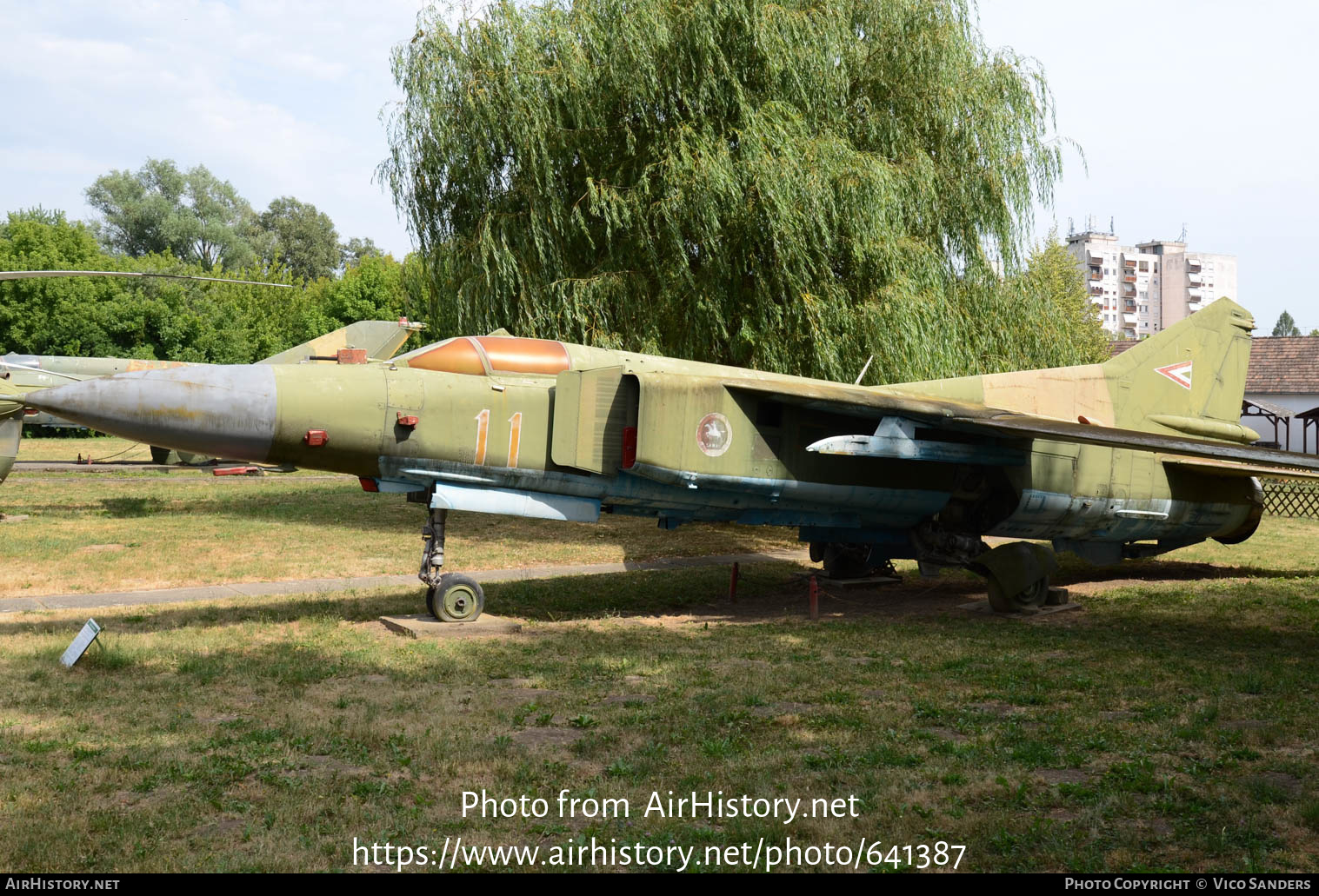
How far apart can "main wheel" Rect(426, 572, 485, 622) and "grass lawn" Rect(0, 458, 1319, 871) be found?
25.5 inches

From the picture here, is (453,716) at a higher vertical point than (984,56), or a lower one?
lower

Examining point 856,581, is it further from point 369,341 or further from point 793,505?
point 369,341

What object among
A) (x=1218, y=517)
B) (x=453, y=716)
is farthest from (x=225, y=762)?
(x=1218, y=517)

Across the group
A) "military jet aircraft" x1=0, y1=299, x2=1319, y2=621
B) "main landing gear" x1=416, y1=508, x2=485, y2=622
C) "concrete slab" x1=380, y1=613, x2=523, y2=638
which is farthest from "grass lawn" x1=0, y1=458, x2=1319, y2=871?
"military jet aircraft" x1=0, y1=299, x2=1319, y2=621

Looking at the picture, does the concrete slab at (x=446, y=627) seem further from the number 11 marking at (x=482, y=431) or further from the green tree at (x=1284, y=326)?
the green tree at (x=1284, y=326)

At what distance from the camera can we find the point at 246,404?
9.41 metres

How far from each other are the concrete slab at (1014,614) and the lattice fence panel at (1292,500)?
16.0m

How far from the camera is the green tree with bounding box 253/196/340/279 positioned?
9075cm

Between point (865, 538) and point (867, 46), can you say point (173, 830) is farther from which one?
point (867, 46)

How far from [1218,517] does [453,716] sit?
11.4 metres

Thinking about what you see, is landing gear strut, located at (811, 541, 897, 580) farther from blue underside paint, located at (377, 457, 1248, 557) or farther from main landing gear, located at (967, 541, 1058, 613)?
main landing gear, located at (967, 541, 1058, 613)

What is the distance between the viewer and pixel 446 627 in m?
10.6

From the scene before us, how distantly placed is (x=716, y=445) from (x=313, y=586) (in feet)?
20.8

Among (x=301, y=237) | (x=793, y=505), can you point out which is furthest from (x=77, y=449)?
(x=301, y=237)
